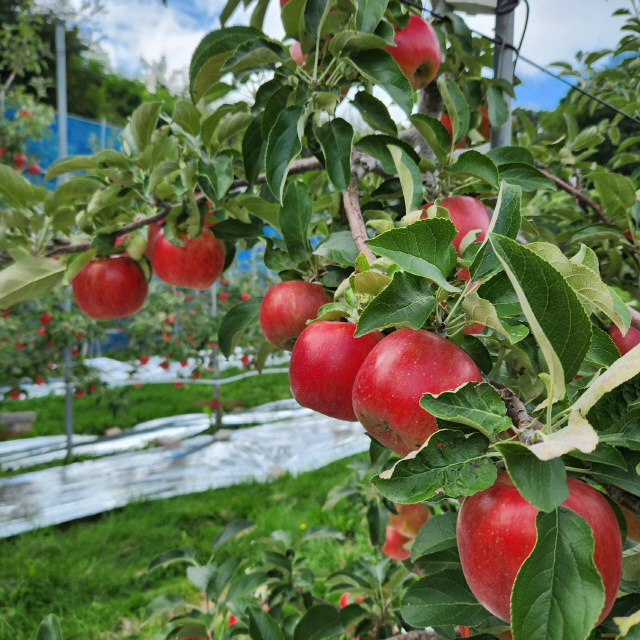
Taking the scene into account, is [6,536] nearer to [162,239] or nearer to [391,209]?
[162,239]

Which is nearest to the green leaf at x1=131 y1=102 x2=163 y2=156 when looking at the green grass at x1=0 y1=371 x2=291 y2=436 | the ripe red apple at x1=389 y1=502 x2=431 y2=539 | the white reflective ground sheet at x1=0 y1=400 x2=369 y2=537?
the ripe red apple at x1=389 y1=502 x2=431 y2=539

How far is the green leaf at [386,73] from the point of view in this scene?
1.78 ft

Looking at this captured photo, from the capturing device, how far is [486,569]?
1.00 feet

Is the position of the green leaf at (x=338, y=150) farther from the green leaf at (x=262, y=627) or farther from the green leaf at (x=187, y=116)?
the green leaf at (x=262, y=627)

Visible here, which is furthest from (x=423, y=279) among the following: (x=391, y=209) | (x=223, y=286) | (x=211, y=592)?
(x=223, y=286)

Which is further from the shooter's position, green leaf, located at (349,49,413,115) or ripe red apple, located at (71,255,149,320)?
ripe red apple, located at (71,255,149,320)

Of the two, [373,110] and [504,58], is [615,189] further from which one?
[373,110]

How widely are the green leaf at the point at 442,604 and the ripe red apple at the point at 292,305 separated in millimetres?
298

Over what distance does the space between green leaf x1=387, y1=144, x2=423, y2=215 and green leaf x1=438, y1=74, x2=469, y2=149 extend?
0.13 meters

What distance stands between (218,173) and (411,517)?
96cm

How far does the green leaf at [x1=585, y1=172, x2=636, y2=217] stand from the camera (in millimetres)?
757

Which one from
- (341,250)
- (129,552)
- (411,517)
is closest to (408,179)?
(341,250)

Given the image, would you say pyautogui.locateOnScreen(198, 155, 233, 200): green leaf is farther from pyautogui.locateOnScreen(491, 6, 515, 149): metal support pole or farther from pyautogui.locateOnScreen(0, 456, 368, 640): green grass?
pyautogui.locateOnScreen(0, 456, 368, 640): green grass

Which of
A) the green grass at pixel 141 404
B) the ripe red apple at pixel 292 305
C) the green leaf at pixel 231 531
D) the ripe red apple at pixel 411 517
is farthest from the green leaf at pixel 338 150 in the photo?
the green grass at pixel 141 404
